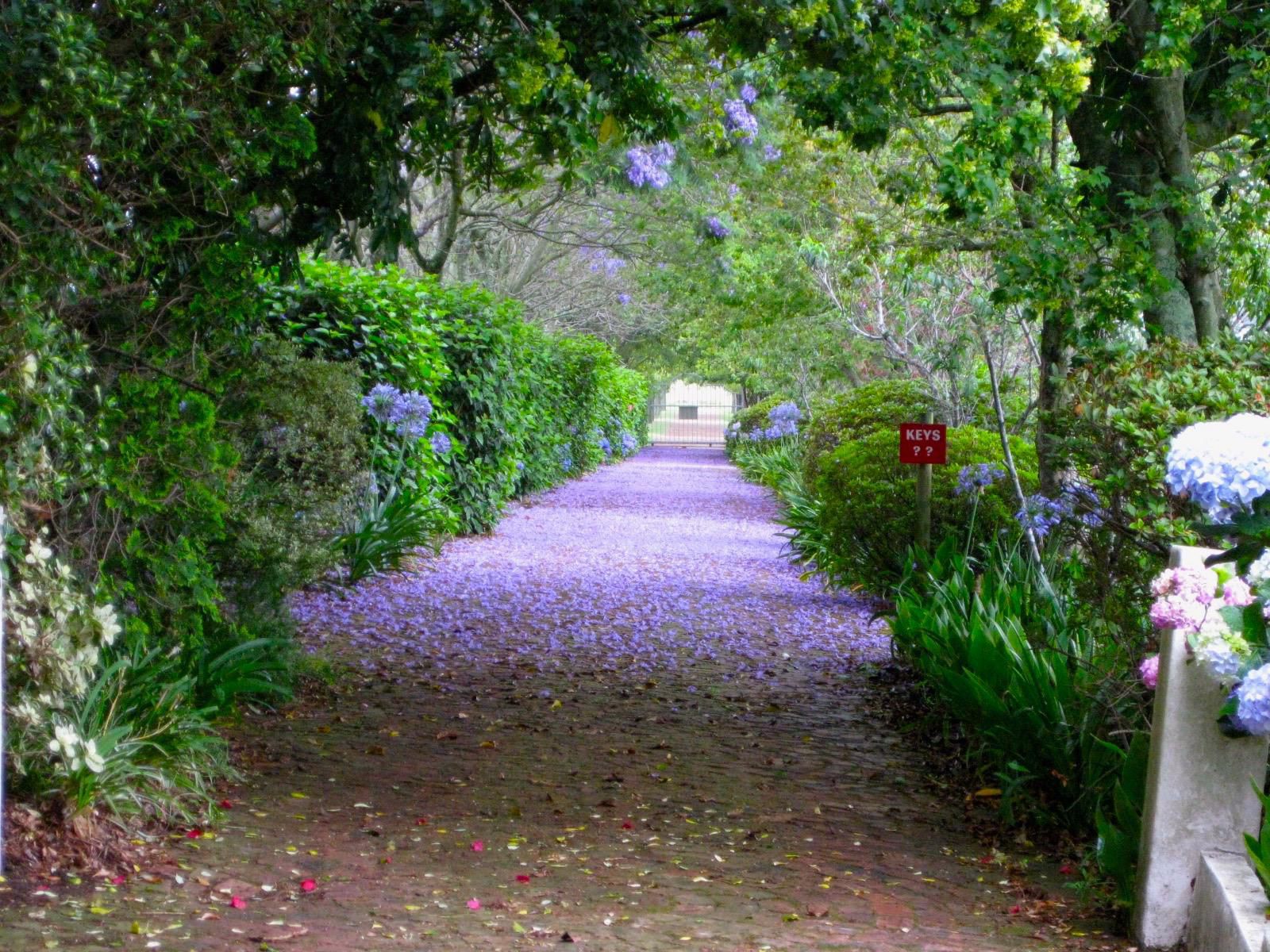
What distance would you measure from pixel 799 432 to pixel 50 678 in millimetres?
22742

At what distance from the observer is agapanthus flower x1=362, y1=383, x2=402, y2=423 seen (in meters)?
10.7

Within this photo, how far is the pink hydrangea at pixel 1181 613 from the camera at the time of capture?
3.55 meters

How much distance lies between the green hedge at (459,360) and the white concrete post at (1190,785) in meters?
4.11

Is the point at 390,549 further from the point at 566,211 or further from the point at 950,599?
the point at 566,211

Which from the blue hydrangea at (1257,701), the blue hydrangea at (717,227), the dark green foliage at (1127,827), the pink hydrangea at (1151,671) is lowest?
the dark green foliage at (1127,827)

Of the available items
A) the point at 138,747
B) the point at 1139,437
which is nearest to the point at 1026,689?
the point at 1139,437

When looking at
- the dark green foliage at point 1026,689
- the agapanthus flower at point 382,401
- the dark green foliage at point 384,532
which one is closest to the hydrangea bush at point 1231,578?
the dark green foliage at point 1026,689

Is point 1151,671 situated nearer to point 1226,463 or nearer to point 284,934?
point 1226,463

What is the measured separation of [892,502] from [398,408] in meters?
4.08

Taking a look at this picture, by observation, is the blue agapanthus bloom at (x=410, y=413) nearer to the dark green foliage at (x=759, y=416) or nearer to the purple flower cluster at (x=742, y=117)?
the purple flower cluster at (x=742, y=117)

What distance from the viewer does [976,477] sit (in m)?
9.48

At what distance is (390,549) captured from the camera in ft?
36.1

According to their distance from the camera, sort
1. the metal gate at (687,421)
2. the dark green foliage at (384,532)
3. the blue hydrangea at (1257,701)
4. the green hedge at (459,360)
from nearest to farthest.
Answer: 1. the blue hydrangea at (1257,701)
2. the dark green foliage at (384,532)
3. the green hedge at (459,360)
4. the metal gate at (687,421)

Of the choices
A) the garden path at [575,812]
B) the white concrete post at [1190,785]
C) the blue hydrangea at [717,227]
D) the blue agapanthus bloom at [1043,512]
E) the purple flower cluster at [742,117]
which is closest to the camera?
the white concrete post at [1190,785]
